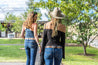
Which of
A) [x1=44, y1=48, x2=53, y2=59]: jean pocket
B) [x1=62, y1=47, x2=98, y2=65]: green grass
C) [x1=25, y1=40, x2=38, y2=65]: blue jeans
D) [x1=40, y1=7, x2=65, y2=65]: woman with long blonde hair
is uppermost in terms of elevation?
[x1=40, y1=7, x2=65, y2=65]: woman with long blonde hair

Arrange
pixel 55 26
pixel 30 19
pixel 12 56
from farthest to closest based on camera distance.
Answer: pixel 12 56 < pixel 30 19 < pixel 55 26

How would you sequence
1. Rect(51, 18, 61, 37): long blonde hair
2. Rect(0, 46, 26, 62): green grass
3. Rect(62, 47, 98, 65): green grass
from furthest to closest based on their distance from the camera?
1. Rect(0, 46, 26, 62): green grass
2. Rect(62, 47, 98, 65): green grass
3. Rect(51, 18, 61, 37): long blonde hair

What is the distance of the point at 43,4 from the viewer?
8734 millimetres

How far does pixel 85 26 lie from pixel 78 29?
1.85 feet

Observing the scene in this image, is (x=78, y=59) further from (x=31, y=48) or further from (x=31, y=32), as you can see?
(x=31, y=32)

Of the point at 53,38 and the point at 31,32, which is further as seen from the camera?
the point at 31,32

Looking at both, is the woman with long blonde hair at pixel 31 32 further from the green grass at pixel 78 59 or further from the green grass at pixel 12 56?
the green grass at pixel 12 56

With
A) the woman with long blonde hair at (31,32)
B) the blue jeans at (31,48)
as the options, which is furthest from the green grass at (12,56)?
the woman with long blonde hair at (31,32)

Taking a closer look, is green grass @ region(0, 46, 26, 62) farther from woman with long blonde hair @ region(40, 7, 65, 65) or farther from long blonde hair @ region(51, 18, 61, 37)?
long blonde hair @ region(51, 18, 61, 37)

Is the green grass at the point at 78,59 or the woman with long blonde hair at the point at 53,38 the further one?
the green grass at the point at 78,59

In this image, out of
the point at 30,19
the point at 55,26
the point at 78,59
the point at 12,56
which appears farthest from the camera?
the point at 12,56

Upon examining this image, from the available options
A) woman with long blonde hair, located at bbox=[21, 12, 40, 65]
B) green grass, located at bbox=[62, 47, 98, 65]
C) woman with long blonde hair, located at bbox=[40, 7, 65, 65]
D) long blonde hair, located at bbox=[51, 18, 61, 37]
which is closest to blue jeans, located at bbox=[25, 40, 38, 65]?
woman with long blonde hair, located at bbox=[21, 12, 40, 65]

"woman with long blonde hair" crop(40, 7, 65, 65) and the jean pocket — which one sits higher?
"woman with long blonde hair" crop(40, 7, 65, 65)

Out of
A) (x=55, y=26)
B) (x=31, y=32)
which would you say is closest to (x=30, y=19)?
(x=31, y=32)
